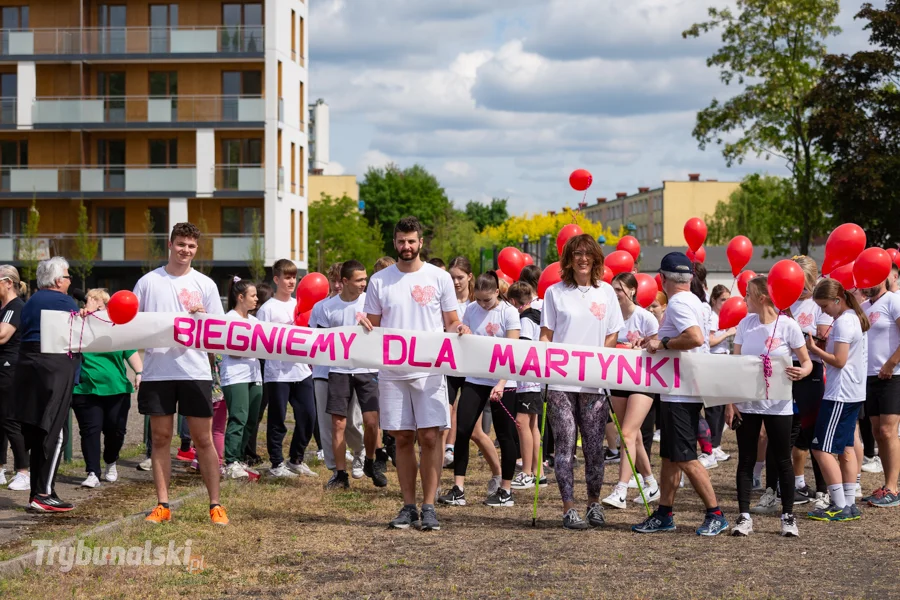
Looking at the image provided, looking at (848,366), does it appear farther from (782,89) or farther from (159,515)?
(782,89)

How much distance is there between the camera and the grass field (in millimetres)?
6359

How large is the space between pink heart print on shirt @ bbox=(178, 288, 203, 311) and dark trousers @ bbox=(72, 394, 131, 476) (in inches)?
110

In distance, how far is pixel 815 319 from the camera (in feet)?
31.9

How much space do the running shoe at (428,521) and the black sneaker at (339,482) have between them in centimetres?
223

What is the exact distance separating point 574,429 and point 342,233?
72.0 meters

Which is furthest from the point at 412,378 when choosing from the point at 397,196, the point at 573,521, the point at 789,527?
the point at 397,196

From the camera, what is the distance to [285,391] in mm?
11383

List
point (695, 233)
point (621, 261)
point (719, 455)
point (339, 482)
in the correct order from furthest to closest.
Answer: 1. point (695, 233)
2. point (621, 261)
3. point (719, 455)
4. point (339, 482)

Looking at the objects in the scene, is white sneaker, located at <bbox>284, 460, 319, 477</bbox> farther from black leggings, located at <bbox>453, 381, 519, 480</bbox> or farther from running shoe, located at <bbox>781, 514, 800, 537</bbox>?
running shoe, located at <bbox>781, 514, 800, 537</bbox>

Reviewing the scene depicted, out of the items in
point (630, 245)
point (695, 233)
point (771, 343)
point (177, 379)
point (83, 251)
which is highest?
point (83, 251)

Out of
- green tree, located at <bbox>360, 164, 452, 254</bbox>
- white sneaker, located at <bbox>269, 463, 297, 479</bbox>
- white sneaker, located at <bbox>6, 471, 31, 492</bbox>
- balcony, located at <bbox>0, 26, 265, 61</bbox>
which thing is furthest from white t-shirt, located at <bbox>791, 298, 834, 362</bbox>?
Result: green tree, located at <bbox>360, 164, 452, 254</bbox>

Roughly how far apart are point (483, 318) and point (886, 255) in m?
3.52

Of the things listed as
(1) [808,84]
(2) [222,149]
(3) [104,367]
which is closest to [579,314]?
(3) [104,367]

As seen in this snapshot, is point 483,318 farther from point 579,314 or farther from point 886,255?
point 886,255
